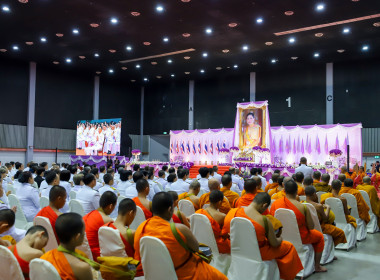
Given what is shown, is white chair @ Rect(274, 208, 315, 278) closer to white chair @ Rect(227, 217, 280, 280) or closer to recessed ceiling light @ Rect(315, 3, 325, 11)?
white chair @ Rect(227, 217, 280, 280)

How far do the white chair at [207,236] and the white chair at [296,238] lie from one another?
77 cm

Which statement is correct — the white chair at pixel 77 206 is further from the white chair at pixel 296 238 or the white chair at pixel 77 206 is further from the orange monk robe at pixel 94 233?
the white chair at pixel 296 238

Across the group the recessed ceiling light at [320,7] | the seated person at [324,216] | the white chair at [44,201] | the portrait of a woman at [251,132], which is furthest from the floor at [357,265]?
the portrait of a woman at [251,132]

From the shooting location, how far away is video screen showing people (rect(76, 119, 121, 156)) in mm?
18703

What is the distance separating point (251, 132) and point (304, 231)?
1419 centimetres

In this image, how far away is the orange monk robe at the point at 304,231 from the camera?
3.98 meters

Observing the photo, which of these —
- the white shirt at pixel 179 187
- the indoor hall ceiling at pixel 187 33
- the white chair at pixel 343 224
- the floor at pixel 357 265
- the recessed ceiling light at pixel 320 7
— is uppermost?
the indoor hall ceiling at pixel 187 33

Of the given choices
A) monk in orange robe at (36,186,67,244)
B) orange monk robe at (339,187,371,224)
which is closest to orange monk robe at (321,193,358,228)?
orange monk robe at (339,187,371,224)

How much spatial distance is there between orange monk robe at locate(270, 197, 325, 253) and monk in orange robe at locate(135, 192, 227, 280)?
1596 mm

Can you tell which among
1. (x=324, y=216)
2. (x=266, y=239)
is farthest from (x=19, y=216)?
(x=324, y=216)

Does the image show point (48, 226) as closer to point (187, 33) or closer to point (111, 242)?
point (111, 242)

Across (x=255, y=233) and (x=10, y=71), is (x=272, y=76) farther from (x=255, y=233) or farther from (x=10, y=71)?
(x=255, y=233)

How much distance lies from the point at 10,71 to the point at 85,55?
445cm

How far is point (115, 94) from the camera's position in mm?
22984
